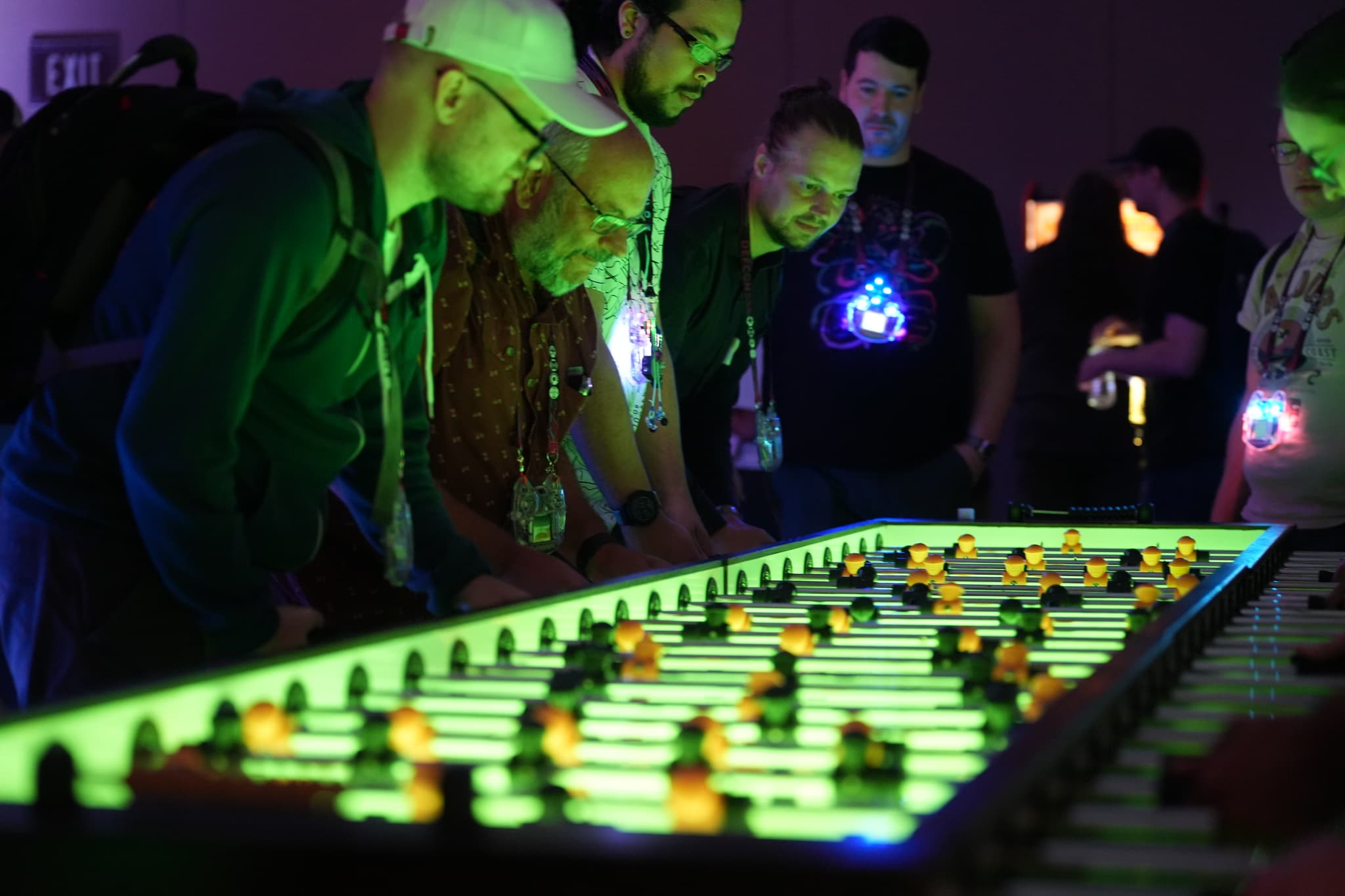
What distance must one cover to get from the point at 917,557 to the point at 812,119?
1.09 m

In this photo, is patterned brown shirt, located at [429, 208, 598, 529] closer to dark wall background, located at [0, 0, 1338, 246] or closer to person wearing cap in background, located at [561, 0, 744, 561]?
person wearing cap in background, located at [561, 0, 744, 561]

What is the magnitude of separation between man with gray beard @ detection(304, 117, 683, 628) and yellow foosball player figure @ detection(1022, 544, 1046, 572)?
0.74 meters

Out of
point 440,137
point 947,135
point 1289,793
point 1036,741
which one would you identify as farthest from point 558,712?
point 947,135

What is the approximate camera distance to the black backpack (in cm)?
175

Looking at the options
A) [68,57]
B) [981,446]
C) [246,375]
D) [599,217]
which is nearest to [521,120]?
[246,375]

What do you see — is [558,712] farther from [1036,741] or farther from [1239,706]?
[1239,706]

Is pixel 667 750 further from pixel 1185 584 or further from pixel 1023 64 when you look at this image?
pixel 1023 64

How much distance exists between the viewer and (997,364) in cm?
461

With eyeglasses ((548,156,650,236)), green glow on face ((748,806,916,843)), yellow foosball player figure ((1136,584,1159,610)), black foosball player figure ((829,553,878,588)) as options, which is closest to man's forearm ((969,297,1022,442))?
black foosball player figure ((829,553,878,588))

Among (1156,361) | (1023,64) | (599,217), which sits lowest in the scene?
(1156,361)

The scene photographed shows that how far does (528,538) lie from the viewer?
2584 mm

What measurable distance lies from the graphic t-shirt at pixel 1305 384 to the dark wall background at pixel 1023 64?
3596 millimetres

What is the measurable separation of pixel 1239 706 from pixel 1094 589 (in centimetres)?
108

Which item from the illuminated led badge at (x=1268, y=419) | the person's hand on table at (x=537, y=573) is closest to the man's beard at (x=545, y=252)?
the person's hand on table at (x=537, y=573)
